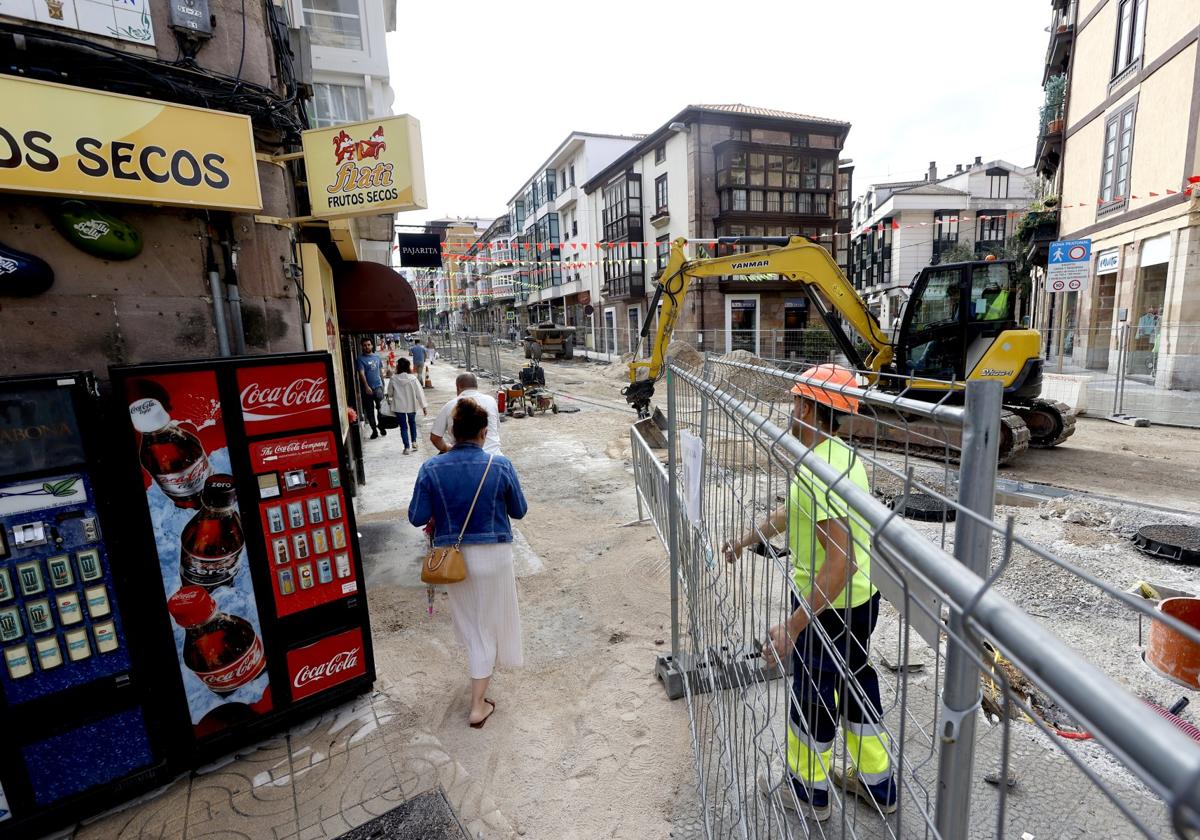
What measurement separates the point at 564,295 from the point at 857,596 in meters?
40.7

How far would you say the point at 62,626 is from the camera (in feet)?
8.98

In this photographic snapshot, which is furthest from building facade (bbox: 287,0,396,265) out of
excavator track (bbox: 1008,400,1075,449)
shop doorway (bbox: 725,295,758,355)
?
shop doorway (bbox: 725,295,758,355)

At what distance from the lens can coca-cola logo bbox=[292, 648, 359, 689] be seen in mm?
3354

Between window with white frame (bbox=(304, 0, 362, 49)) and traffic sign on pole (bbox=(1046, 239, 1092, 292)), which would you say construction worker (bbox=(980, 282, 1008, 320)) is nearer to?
traffic sign on pole (bbox=(1046, 239, 1092, 292))

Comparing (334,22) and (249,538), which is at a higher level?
(334,22)

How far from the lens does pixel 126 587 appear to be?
2.89m

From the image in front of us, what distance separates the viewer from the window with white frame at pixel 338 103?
9406 millimetres

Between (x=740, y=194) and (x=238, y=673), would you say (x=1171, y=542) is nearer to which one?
(x=238, y=673)

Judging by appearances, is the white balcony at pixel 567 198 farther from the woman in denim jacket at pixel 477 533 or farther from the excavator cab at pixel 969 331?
the woman in denim jacket at pixel 477 533

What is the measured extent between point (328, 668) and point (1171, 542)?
6.78 metres

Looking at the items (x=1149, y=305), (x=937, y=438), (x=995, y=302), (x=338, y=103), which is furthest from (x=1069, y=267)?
(x=338, y=103)

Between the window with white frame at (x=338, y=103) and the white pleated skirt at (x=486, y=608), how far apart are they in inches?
356

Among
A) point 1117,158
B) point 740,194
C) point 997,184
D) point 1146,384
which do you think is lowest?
point 1146,384

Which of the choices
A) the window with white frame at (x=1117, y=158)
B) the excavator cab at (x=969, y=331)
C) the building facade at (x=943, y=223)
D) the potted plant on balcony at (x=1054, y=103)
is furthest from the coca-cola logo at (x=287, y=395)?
the building facade at (x=943, y=223)
